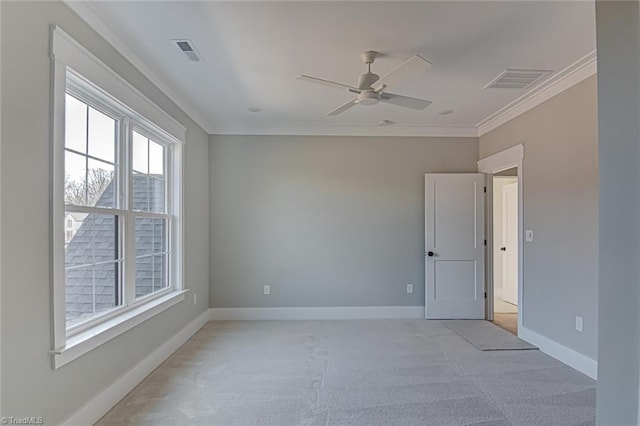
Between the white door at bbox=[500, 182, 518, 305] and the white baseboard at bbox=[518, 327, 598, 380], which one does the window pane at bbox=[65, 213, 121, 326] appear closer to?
the white baseboard at bbox=[518, 327, 598, 380]

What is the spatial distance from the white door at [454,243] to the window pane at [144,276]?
3450mm

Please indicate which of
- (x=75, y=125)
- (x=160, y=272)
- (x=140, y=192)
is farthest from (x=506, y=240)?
(x=75, y=125)

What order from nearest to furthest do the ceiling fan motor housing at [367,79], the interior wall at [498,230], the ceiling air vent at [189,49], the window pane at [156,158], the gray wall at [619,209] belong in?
the gray wall at [619,209] → the ceiling air vent at [189,49] → the ceiling fan motor housing at [367,79] → the window pane at [156,158] → the interior wall at [498,230]

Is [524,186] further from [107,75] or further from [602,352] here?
[107,75]

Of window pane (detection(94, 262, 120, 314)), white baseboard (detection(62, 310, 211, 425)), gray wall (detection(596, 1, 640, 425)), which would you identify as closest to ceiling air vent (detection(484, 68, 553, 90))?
gray wall (detection(596, 1, 640, 425))

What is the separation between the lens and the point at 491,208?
17.5 feet

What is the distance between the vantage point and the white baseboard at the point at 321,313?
5.27 metres

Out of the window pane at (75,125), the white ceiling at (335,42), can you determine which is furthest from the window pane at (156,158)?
the window pane at (75,125)

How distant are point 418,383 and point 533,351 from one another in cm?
158

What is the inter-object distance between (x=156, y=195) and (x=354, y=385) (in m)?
2.56

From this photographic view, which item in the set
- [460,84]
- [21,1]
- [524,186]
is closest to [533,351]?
[524,186]

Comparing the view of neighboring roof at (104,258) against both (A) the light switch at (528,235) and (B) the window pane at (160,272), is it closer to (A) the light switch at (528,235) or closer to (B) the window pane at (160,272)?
(B) the window pane at (160,272)

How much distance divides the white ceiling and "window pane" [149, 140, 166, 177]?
0.60 metres

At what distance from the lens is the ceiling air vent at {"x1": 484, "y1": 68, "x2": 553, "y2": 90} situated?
3410 mm
